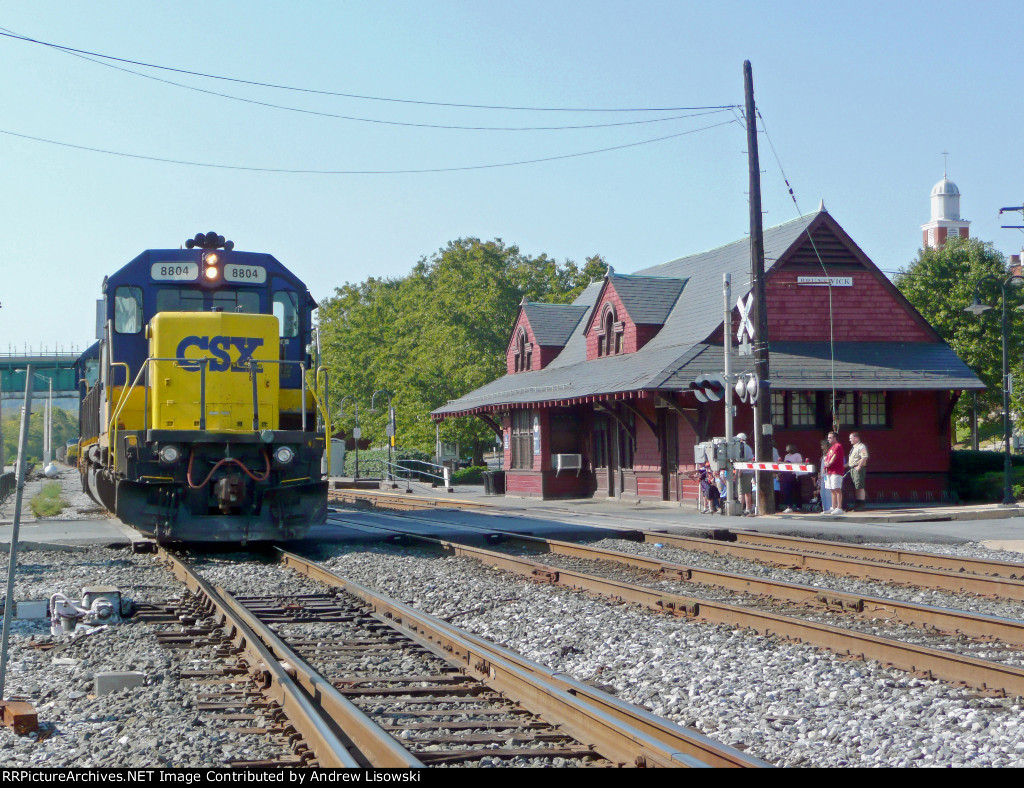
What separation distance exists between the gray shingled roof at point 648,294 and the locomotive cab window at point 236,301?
17.1 metres

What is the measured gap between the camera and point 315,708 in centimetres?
563

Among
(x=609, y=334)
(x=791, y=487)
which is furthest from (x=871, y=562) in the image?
(x=609, y=334)

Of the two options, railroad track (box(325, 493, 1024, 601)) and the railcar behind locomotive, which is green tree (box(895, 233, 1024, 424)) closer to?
railroad track (box(325, 493, 1024, 601))

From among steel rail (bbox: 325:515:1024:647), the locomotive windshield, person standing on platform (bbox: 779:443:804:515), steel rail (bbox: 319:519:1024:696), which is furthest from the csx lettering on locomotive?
person standing on platform (bbox: 779:443:804:515)

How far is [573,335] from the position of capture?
122 ft

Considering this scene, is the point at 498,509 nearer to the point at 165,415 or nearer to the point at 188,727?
the point at 165,415

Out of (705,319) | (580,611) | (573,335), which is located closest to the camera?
(580,611)

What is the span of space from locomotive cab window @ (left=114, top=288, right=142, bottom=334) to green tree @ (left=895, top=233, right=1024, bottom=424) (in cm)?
3745

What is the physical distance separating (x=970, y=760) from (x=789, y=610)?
461 centimetres

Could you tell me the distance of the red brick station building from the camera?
25.2 meters

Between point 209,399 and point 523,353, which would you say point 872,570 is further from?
point 523,353

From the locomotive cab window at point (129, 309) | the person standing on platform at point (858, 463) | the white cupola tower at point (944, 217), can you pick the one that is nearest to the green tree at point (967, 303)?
the person standing on platform at point (858, 463)

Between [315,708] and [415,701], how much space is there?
0.62 metres
